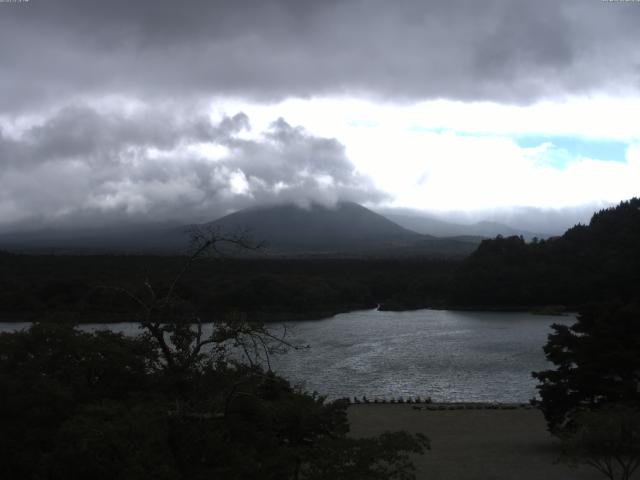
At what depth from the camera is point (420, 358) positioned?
916 inches

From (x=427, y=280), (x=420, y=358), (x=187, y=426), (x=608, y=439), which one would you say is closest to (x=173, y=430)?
(x=187, y=426)

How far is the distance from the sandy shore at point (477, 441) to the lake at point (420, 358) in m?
2.04

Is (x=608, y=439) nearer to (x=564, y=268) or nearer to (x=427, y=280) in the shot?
(x=564, y=268)

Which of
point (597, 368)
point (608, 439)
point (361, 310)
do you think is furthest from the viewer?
point (361, 310)

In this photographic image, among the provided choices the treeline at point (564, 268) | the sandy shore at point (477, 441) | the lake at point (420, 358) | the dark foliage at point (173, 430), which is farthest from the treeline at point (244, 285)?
the dark foliage at point (173, 430)

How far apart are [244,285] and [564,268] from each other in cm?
2198

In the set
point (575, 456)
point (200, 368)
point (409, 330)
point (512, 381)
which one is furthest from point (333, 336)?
point (200, 368)

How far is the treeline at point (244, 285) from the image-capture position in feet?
108

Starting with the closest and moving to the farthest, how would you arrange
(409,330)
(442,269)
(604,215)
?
(409,330) → (604,215) → (442,269)

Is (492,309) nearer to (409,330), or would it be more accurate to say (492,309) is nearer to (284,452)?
(409,330)

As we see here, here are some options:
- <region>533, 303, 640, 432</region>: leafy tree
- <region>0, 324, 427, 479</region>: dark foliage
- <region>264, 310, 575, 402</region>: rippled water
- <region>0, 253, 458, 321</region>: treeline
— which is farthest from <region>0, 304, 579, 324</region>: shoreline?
<region>0, 324, 427, 479</region>: dark foliage

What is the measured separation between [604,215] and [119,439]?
49353 millimetres

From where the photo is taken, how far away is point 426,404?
52.4 ft

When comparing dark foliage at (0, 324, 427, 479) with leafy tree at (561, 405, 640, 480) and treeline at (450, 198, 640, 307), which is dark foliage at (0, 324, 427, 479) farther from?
treeline at (450, 198, 640, 307)
